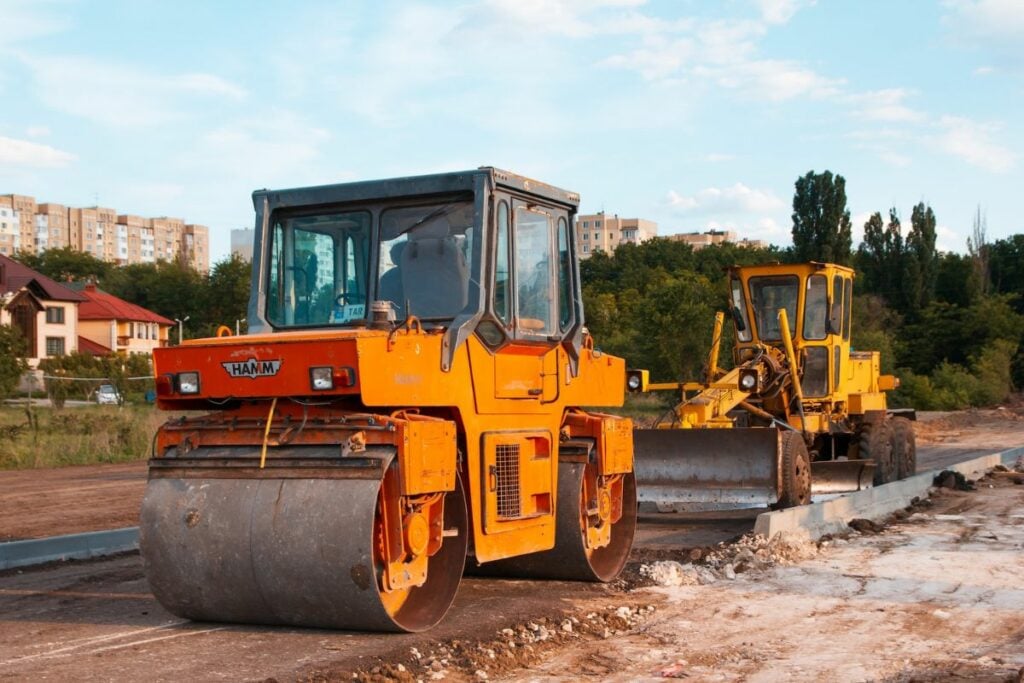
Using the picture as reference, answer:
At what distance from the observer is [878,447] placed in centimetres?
1634

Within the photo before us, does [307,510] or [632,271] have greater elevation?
[632,271]

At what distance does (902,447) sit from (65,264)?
93.9 meters

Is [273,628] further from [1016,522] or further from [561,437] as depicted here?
[1016,522]

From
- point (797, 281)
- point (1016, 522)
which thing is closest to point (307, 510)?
point (1016, 522)

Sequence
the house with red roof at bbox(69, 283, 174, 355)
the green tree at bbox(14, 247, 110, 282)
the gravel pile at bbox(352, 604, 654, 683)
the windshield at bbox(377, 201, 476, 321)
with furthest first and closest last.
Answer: the green tree at bbox(14, 247, 110, 282), the house with red roof at bbox(69, 283, 174, 355), the windshield at bbox(377, 201, 476, 321), the gravel pile at bbox(352, 604, 654, 683)

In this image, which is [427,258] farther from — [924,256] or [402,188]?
[924,256]

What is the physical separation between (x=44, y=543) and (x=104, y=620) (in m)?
3.05

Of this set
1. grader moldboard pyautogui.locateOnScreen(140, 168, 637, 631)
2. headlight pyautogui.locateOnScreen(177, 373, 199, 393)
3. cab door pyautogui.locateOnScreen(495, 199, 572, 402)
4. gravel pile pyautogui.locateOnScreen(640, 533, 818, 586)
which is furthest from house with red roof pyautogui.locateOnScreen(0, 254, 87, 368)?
headlight pyautogui.locateOnScreen(177, 373, 199, 393)

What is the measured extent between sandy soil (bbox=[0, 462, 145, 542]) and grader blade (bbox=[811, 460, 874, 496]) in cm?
786

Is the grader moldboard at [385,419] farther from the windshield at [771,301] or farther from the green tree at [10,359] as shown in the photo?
the green tree at [10,359]

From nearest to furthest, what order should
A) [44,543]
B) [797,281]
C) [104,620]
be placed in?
[104,620] < [44,543] < [797,281]

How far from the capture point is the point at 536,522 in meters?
8.45

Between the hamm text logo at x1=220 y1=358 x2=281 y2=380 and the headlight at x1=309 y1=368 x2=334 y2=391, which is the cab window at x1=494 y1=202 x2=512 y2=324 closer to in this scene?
the headlight at x1=309 y1=368 x2=334 y2=391

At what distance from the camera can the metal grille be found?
804 cm
